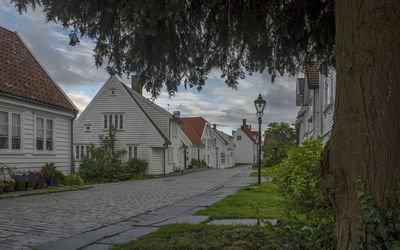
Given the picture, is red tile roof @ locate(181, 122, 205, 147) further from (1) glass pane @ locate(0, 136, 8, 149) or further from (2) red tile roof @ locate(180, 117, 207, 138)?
(1) glass pane @ locate(0, 136, 8, 149)

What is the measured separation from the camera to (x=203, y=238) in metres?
4.96

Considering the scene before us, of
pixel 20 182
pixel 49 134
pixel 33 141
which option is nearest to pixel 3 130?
pixel 33 141

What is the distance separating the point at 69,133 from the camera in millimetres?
18578

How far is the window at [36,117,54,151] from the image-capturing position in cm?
1606

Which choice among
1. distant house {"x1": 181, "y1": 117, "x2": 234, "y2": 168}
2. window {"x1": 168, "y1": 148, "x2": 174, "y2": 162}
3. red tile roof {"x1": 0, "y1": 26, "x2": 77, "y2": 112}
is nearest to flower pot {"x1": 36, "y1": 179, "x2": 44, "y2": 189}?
red tile roof {"x1": 0, "y1": 26, "x2": 77, "y2": 112}

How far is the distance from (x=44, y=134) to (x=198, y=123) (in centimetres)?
4028

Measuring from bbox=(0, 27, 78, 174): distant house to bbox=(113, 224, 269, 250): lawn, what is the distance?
35.9 ft

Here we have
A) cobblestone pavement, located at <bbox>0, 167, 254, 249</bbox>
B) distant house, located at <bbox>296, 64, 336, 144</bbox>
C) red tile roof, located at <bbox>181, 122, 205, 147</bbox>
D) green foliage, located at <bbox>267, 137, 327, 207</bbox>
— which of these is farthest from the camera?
red tile roof, located at <bbox>181, 122, 205, 147</bbox>

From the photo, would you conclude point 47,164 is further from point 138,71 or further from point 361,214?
point 361,214

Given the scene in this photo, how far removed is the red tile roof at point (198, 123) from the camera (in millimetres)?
53562

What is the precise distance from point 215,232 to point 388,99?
10.7 feet

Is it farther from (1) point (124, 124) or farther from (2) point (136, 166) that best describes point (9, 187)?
(1) point (124, 124)

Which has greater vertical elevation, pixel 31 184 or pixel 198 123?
pixel 198 123

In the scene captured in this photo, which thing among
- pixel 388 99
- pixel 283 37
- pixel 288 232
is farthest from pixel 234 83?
pixel 388 99
